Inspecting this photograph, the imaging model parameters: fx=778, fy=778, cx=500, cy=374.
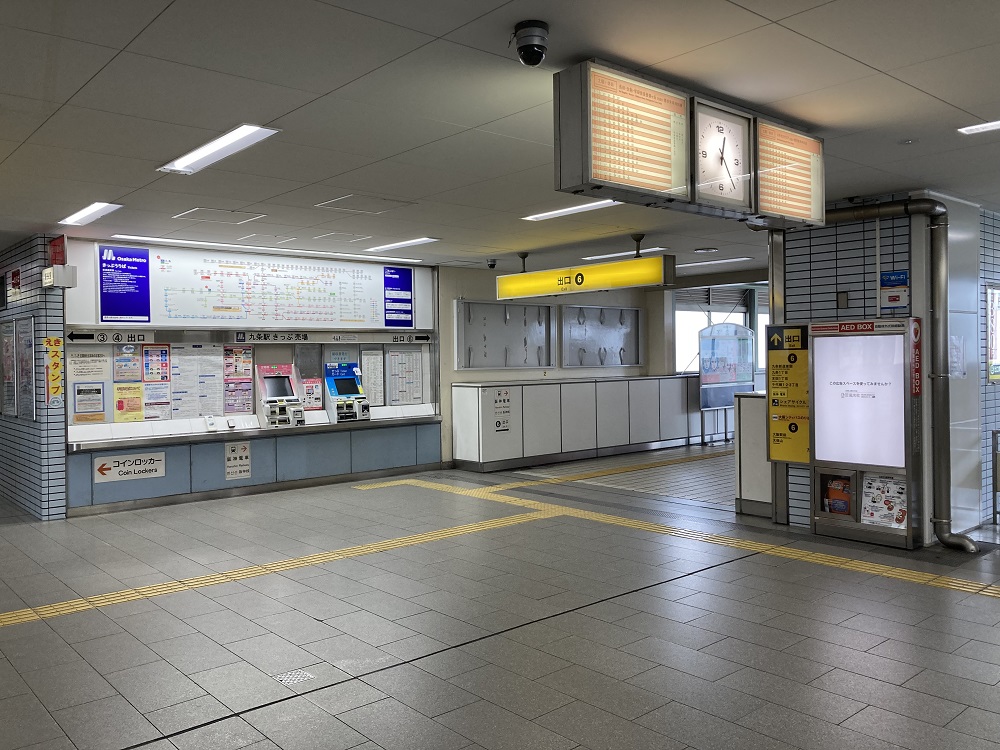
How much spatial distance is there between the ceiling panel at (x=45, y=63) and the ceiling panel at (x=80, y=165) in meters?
1.22

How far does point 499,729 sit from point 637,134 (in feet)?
9.06

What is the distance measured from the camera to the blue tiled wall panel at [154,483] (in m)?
8.73

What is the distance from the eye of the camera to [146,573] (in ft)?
20.1

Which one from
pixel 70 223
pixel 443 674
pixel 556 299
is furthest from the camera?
pixel 556 299

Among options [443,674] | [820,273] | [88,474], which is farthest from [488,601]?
[88,474]

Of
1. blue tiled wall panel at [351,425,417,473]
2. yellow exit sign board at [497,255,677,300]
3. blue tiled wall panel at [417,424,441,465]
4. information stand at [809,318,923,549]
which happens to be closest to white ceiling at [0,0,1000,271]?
information stand at [809,318,923,549]

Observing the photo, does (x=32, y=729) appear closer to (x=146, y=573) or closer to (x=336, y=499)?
(x=146, y=573)

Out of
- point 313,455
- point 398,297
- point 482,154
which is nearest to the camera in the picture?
point 482,154

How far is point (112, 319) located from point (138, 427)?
4.27 feet

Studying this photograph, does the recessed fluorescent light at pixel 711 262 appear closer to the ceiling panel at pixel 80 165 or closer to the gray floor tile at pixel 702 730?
the ceiling panel at pixel 80 165

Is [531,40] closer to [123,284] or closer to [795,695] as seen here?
[795,695]

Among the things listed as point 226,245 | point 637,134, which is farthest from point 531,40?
point 226,245

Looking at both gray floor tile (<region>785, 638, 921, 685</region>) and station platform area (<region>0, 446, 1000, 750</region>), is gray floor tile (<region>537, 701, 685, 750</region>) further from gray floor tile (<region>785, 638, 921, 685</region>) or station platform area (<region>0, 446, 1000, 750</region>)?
gray floor tile (<region>785, 638, 921, 685</region>)

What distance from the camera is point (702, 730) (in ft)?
11.2
